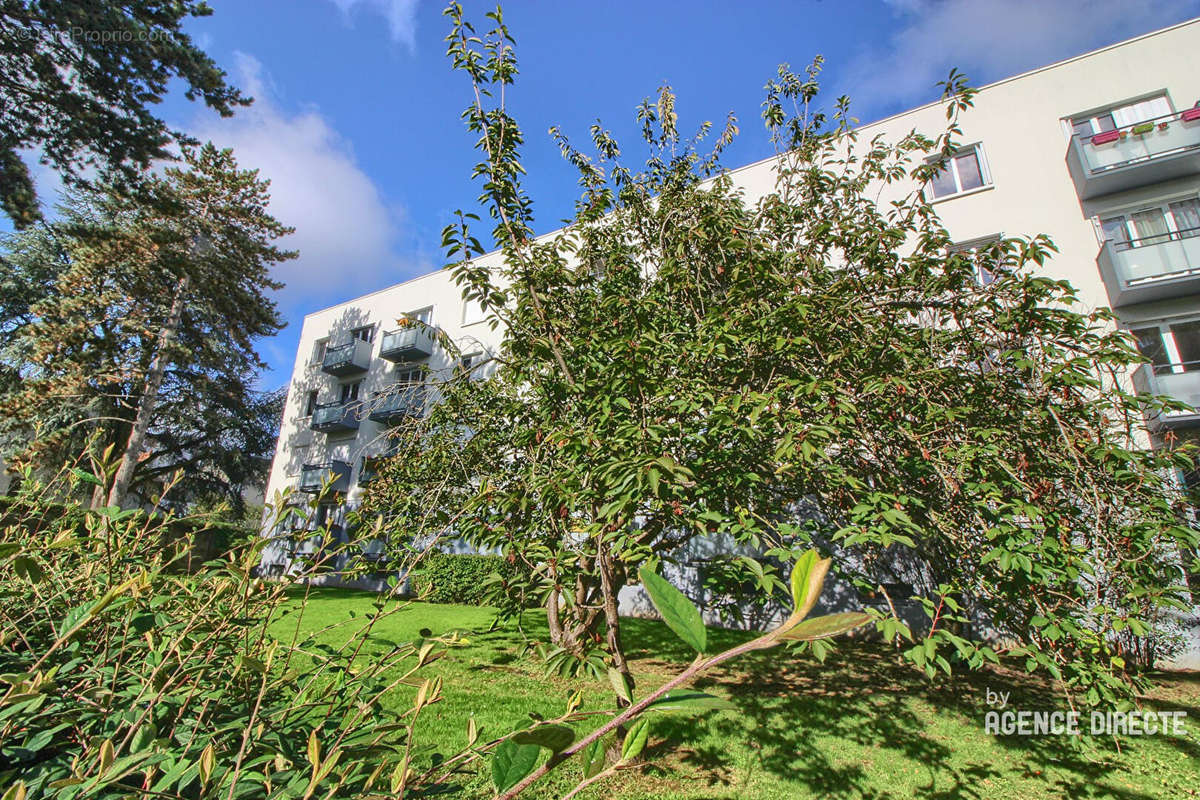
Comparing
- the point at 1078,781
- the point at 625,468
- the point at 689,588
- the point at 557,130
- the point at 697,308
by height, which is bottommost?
the point at 1078,781

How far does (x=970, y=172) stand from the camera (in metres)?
12.9

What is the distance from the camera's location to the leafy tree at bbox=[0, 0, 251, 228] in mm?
8789

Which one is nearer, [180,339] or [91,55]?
[91,55]

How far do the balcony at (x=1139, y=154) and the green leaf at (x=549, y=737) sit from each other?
16.0 m

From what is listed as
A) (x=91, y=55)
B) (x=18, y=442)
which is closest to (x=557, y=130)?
(x=91, y=55)

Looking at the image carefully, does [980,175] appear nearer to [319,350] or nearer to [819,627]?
[819,627]

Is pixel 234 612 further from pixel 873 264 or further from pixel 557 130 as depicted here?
pixel 557 130

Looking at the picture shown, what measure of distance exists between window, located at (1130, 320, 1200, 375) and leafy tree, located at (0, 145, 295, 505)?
868 inches

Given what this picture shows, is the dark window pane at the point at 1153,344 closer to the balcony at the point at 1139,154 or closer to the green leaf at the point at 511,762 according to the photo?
the balcony at the point at 1139,154

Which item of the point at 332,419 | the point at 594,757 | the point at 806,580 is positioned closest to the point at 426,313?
the point at 332,419

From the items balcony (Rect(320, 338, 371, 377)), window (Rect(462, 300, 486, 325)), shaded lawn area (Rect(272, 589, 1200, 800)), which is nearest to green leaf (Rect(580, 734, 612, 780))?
shaded lawn area (Rect(272, 589, 1200, 800))

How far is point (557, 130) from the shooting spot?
7.52 m

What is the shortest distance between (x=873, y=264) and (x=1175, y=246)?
11.0 meters

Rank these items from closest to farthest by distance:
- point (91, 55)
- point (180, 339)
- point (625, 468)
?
point (625, 468) < point (91, 55) < point (180, 339)
